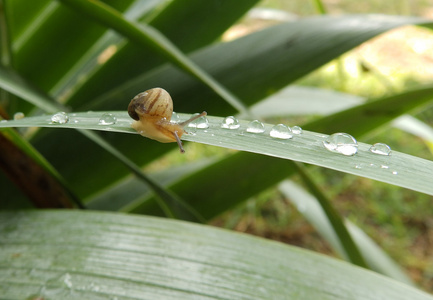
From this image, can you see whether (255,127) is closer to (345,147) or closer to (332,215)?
(345,147)

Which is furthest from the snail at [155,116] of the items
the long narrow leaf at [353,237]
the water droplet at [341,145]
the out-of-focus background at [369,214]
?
the out-of-focus background at [369,214]

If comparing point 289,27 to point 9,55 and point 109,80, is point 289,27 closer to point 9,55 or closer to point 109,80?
point 109,80

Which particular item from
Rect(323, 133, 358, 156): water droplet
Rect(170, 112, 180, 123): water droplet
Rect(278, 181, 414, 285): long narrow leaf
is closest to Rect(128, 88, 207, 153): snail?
Rect(170, 112, 180, 123): water droplet

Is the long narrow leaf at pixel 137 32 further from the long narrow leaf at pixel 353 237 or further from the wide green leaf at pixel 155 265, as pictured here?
the long narrow leaf at pixel 353 237

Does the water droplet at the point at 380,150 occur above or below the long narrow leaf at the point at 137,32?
below

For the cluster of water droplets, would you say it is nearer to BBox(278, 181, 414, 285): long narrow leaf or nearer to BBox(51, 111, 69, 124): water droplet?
BBox(51, 111, 69, 124): water droplet
